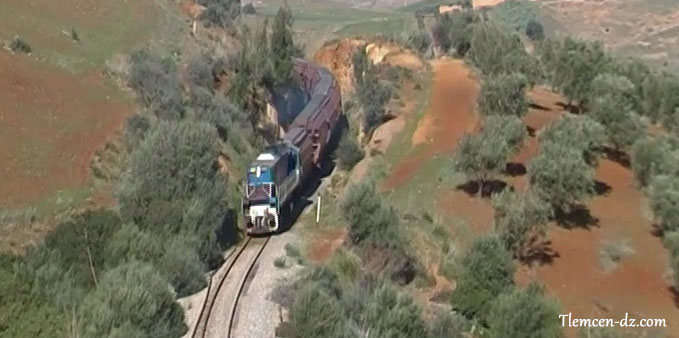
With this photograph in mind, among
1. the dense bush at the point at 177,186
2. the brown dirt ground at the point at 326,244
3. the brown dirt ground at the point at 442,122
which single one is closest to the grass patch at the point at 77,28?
the dense bush at the point at 177,186

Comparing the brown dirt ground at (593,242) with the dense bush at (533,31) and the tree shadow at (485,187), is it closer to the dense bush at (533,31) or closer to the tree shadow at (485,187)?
the tree shadow at (485,187)

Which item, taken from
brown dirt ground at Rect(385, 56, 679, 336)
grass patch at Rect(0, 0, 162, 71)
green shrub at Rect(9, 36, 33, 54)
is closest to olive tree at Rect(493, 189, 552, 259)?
brown dirt ground at Rect(385, 56, 679, 336)

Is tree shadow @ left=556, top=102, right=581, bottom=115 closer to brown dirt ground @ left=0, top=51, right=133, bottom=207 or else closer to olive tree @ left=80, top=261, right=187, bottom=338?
brown dirt ground @ left=0, top=51, right=133, bottom=207

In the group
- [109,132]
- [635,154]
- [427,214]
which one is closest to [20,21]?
[109,132]

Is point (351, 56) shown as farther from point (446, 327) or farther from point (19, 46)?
point (446, 327)

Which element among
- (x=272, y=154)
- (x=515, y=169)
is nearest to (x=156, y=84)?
(x=272, y=154)

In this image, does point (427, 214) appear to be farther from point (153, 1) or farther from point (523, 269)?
point (153, 1)
